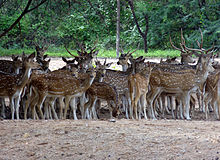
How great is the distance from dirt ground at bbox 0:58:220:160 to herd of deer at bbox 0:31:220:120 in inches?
59.3

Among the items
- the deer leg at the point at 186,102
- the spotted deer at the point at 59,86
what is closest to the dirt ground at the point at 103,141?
the spotted deer at the point at 59,86

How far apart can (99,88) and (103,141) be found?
3235 millimetres

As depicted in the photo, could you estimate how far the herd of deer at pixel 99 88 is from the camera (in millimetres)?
8360

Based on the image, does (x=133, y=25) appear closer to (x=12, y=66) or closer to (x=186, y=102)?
(x=12, y=66)

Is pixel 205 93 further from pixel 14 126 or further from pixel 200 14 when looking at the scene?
pixel 200 14

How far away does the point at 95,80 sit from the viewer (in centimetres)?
942

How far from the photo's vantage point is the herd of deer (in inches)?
329

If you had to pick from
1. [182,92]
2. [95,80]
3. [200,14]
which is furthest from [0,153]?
[200,14]

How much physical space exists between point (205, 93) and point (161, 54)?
1009 cm

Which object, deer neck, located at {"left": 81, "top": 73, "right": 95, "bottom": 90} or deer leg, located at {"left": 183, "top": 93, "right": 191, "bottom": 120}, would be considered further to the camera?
deer leg, located at {"left": 183, "top": 93, "right": 191, "bottom": 120}

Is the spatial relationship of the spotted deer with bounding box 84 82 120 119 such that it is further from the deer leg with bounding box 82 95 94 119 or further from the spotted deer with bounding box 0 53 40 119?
the spotted deer with bounding box 0 53 40 119

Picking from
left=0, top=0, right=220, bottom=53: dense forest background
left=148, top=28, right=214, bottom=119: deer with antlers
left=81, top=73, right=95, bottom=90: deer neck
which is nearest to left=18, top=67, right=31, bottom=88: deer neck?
left=81, top=73, right=95, bottom=90: deer neck

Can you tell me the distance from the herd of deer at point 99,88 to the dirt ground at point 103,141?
1.51 meters

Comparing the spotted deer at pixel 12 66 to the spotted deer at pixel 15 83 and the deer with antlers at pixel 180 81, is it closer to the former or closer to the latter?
the spotted deer at pixel 15 83
